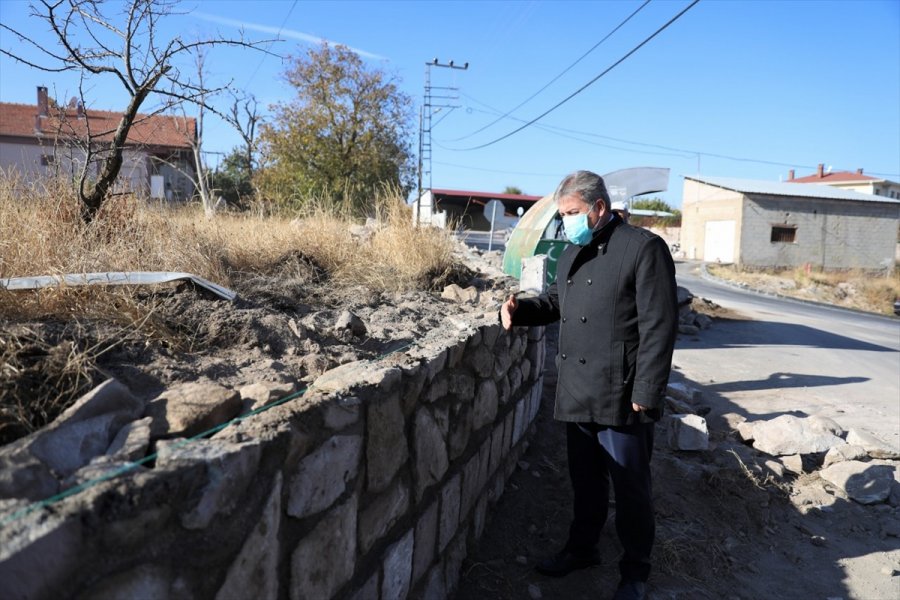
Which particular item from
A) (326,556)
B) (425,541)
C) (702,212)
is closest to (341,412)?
(326,556)

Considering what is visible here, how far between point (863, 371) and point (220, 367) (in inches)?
361

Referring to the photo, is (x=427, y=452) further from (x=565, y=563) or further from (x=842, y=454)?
(x=842, y=454)

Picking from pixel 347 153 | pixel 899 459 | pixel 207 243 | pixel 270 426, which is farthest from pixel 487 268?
pixel 347 153

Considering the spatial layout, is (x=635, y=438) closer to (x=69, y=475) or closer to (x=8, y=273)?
(x=69, y=475)

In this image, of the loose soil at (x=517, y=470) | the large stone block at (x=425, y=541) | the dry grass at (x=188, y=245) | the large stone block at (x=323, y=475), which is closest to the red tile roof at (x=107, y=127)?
the dry grass at (x=188, y=245)

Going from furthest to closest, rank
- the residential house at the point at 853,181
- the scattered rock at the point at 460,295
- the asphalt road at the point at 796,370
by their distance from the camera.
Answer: the residential house at the point at 853,181 → the asphalt road at the point at 796,370 → the scattered rock at the point at 460,295

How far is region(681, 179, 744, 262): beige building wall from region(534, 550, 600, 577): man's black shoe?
103 ft

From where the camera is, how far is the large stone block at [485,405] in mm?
3311

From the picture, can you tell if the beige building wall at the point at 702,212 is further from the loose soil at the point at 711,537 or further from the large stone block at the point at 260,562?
the large stone block at the point at 260,562

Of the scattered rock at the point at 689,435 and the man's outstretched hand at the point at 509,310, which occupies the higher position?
the man's outstretched hand at the point at 509,310

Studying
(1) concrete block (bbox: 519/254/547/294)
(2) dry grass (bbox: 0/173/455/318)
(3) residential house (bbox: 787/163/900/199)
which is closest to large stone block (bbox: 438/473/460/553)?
(2) dry grass (bbox: 0/173/455/318)

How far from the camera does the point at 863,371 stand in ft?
29.0

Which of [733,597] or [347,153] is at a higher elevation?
[347,153]

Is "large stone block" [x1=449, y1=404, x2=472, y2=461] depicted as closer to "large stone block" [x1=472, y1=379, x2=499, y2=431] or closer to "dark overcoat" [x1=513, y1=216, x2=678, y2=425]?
"large stone block" [x1=472, y1=379, x2=499, y2=431]
